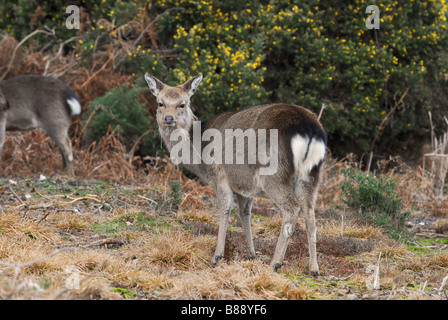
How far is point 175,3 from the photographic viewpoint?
38.6ft

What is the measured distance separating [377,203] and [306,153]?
2805mm

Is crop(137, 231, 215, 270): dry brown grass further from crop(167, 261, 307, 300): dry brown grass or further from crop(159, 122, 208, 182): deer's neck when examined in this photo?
crop(159, 122, 208, 182): deer's neck

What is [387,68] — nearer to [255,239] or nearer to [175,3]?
[175,3]

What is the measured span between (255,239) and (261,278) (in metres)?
2.17

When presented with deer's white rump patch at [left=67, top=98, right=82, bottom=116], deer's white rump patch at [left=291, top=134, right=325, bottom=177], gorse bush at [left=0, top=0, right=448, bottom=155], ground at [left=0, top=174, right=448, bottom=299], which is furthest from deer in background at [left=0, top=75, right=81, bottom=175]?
deer's white rump patch at [left=291, top=134, right=325, bottom=177]

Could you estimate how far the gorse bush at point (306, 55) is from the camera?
1088cm

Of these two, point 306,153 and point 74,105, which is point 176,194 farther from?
point 74,105

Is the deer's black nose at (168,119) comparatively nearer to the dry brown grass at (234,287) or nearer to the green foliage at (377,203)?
the dry brown grass at (234,287)

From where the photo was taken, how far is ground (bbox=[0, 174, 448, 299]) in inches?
173

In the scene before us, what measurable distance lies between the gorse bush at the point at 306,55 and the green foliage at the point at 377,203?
141 inches

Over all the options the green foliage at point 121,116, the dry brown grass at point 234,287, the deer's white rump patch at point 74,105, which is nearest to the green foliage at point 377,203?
the dry brown grass at point 234,287

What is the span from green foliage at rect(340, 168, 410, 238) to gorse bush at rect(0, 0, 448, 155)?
11.7 feet

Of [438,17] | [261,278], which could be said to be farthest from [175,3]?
[261,278]

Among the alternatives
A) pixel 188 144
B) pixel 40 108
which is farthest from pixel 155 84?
pixel 40 108
